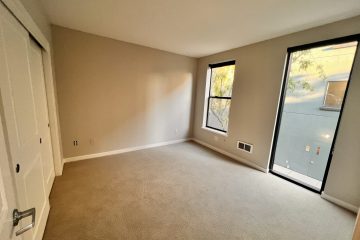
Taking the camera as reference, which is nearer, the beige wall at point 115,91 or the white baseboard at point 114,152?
the beige wall at point 115,91

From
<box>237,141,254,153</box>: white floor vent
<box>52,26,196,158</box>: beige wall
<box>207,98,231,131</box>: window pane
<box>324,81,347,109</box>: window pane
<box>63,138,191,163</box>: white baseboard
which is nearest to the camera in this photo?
<box>324,81,347,109</box>: window pane

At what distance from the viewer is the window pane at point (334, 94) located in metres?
2.54

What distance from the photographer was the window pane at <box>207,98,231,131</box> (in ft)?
13.0

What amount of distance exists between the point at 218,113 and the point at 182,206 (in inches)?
107

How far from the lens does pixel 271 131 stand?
290 cm

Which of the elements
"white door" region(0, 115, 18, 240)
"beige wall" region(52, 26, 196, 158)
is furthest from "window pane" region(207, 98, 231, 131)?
"white door" region(0, 115, 18, 240)

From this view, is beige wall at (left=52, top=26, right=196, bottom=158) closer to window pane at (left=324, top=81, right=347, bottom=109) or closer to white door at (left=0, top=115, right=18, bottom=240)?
white door at (left=0, top=115, right=18, bottom=240)

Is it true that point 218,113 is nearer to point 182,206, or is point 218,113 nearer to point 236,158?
point 236,158

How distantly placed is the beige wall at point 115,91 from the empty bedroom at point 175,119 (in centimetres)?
2

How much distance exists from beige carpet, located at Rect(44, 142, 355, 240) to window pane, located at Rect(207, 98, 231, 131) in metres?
1.33

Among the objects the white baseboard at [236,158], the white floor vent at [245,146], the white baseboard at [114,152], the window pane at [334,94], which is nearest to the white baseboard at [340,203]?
the white baseboard at [236,158]

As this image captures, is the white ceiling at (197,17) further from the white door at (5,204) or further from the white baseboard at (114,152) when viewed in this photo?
the white baseboard at (114,152)

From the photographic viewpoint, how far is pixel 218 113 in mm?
4199

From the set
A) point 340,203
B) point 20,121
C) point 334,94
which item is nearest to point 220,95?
point 334,94
